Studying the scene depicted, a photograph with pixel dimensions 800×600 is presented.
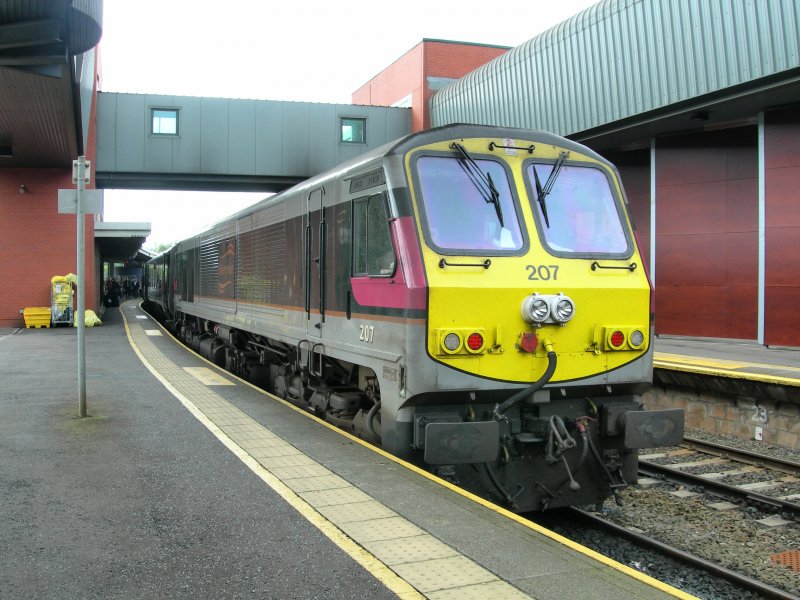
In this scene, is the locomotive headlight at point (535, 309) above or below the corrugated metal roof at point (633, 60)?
below

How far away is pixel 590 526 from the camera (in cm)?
623

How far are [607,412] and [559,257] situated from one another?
53.2 inches

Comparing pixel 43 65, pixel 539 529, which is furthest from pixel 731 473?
pixel 43 65

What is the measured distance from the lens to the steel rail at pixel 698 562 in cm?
482

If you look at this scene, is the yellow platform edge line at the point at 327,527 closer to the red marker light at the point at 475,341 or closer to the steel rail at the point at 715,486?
the red marker light at the point at 475,341

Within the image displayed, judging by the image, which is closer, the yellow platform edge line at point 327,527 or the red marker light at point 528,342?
the yellow platform edge line at point 327,527

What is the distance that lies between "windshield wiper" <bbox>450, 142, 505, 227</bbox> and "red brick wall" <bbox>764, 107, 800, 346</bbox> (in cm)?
1162

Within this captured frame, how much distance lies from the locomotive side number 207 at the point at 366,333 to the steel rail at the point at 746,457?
5.23 meters

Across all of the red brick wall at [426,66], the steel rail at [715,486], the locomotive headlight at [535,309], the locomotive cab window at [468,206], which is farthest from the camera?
the red brick wall at [426,66]

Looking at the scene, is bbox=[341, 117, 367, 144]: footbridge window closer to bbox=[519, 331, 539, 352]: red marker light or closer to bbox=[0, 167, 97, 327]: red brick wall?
bbox=[0, 167, 97, 327]: red brick wall

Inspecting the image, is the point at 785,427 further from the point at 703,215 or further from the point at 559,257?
the point at 703,215

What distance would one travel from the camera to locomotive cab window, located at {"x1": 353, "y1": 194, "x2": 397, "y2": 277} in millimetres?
5766

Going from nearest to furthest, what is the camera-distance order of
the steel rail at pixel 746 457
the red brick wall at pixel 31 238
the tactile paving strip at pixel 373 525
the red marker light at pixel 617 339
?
the tactile paving strip at pixel 373 525, the red marker light at pixel 617 339, the steel rail at pixel 746 457, the red brick wall at pixel 31 238

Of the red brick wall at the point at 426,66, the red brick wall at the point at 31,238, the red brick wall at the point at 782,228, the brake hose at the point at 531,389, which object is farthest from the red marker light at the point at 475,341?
the red brick wall at the point at 426,66
